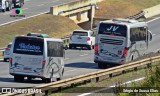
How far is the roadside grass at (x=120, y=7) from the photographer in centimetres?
7900

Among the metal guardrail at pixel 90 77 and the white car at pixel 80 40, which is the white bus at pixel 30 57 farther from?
the white car at pixel 80 40

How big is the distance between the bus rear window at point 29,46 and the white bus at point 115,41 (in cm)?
971

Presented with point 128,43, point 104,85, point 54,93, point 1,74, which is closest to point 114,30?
point 128,43

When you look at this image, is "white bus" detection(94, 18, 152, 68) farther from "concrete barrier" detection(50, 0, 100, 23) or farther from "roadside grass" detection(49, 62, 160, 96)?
"concrete barrier" detection(50, 0, 100, 23)

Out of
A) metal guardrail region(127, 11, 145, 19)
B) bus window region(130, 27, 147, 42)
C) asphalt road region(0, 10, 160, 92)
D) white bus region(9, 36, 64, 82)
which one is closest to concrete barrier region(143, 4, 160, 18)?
metal guardrail region(127, 11, 145, 19)

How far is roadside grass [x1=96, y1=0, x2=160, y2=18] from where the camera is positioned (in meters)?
79.0

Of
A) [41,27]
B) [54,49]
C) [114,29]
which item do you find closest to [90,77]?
[54,49]

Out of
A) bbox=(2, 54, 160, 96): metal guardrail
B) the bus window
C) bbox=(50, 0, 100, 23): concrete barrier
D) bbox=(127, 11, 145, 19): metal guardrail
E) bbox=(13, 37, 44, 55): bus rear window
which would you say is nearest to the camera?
bbox=(2, 54, 160, 96): metal guardrail

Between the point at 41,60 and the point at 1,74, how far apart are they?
6.52 metres

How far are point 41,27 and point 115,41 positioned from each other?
2570 centimetres

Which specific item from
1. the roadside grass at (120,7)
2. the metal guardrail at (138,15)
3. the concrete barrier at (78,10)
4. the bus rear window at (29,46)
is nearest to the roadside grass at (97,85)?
the bus rear window at (29,46)

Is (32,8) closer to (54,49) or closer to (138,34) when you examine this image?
(138,34)

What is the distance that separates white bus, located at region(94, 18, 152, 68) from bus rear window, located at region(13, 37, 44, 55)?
971 centimetres

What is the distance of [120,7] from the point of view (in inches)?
3214
